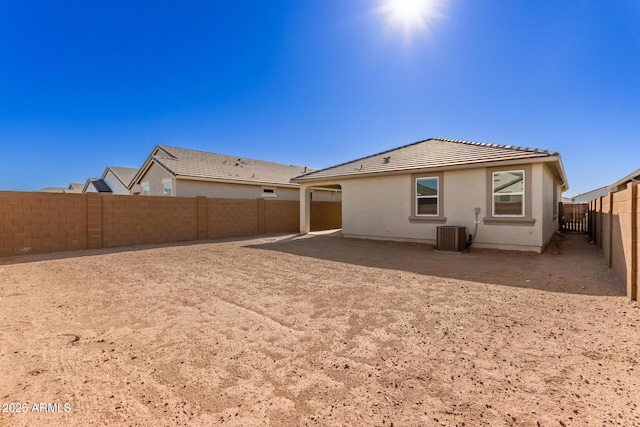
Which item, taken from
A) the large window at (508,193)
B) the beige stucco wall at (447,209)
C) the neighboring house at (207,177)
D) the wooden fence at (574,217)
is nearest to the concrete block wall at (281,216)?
the neighboring house at (207,177)

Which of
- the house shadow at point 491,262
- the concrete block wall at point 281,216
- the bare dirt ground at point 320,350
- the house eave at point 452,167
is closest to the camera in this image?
the bare dirt ground at point 320,350

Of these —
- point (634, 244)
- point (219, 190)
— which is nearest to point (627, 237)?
point (634, 244)

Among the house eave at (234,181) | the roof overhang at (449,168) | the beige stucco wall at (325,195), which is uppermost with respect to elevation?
the house eave at (234,181)

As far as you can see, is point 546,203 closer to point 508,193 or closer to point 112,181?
point 508,193

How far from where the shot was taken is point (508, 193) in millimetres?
9727

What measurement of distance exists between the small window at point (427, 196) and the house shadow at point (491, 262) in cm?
141

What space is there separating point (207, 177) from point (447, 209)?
1347cm

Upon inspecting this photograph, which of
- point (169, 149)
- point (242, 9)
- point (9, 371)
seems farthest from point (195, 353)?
point (169, 149)

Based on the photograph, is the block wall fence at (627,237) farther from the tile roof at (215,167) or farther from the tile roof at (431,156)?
the tile roof at (215,167)

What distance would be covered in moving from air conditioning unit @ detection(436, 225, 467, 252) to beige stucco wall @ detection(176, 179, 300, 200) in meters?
13.2

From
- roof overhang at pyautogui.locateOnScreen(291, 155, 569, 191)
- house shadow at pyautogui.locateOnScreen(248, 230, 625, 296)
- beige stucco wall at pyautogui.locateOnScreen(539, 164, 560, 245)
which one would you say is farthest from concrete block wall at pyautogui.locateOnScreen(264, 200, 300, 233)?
beige stucco wall at pyautogui.locateOnScreen(539, 164, 560, 245)

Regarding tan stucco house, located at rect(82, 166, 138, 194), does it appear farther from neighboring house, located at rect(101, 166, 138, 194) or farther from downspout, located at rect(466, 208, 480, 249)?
downspout, located at rect(466, 208, 480, 249)

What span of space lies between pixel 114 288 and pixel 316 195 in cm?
1847

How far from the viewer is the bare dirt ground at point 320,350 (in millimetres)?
2115
